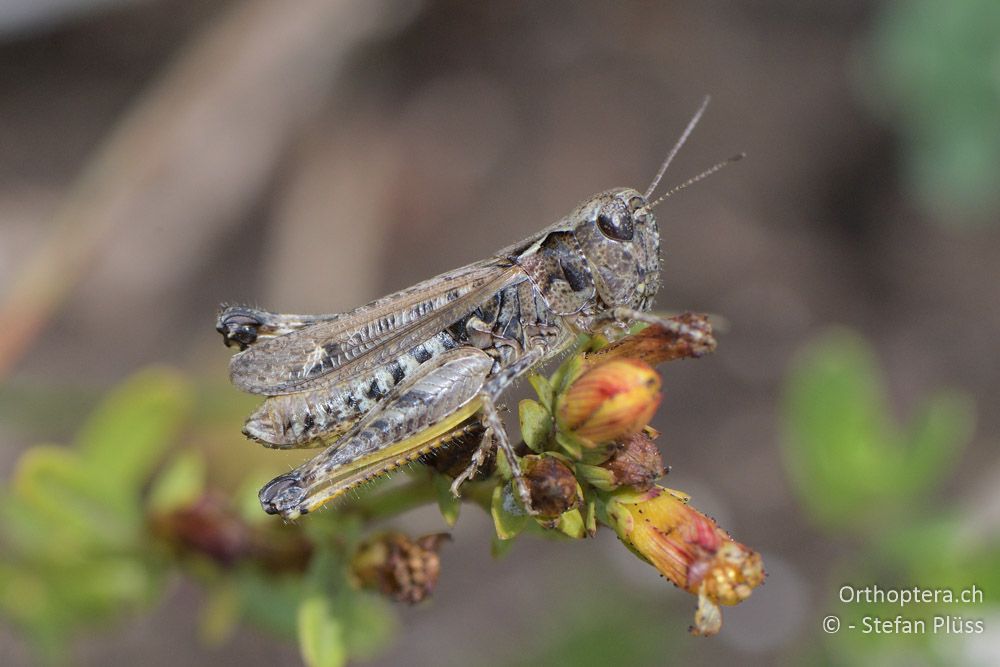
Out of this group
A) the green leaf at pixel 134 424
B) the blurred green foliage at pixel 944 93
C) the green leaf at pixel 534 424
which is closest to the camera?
the green leaf at pixel 534 424

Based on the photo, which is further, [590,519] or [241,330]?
[241,330]

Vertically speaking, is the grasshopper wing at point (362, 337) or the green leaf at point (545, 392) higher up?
the grasshopper wing at point (362, 337)

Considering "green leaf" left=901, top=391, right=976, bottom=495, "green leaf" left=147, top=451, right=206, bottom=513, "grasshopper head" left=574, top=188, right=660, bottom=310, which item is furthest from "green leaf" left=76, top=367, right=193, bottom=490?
"green leaf" left=901, top=391, right=976, bottom=495

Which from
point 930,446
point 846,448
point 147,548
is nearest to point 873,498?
point 846,448

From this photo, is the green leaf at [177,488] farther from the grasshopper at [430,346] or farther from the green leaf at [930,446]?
the green leaf at [930,446]

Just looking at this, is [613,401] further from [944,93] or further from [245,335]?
[944,93]

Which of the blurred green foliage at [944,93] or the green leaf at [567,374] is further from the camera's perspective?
the blurred green foliage at [944,93]

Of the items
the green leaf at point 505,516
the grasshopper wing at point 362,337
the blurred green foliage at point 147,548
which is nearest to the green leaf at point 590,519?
the green leaf at point 505,516
